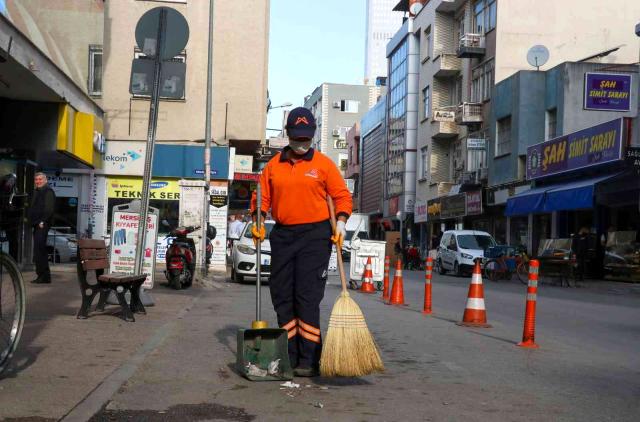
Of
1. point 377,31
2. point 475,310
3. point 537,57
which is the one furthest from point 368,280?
point 377,31

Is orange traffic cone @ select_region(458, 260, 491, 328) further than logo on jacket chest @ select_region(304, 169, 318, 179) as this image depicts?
Yes

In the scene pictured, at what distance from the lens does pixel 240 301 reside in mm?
14148

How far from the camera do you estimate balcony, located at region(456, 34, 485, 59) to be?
133ft

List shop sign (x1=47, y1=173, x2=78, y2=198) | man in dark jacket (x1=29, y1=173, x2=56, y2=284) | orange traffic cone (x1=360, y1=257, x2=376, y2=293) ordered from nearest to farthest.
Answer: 1. man in dark jacket (x1=29, y1=173, x2=56, y2=284)
2. orange traffic cone (x1=360, y1=257, x2=376, y2=293)
3. shop sign (x1=47, y1=173, x2=78, y2=198)

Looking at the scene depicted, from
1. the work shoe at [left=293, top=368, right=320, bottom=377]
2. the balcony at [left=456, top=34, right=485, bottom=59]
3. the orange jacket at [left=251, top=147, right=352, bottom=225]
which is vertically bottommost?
the work shoe at [left=293, top=368, right=320, bottom=377]

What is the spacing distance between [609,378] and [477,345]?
2044 mm

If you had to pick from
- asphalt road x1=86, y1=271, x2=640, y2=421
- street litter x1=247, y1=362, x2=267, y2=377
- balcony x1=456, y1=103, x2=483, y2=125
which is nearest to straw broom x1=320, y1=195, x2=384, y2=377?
asphalt road x1=86, y1=271, x2=640, y2=421

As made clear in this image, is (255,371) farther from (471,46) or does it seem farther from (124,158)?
(471,46)

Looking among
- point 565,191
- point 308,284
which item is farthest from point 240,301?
point 565,191

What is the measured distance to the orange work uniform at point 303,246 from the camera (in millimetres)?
6246

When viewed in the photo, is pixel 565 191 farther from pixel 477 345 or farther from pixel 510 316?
pixel 477 345

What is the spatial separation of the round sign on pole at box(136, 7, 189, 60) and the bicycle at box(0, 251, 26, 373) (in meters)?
5.19

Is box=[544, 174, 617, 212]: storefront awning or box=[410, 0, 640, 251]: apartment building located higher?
box=[410, 0, 640, 251]: apartment building

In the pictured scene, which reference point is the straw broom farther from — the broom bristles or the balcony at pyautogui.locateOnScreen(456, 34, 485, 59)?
the balcony at pyautogui.locateOnScreen(456, 34, 485, 59)
